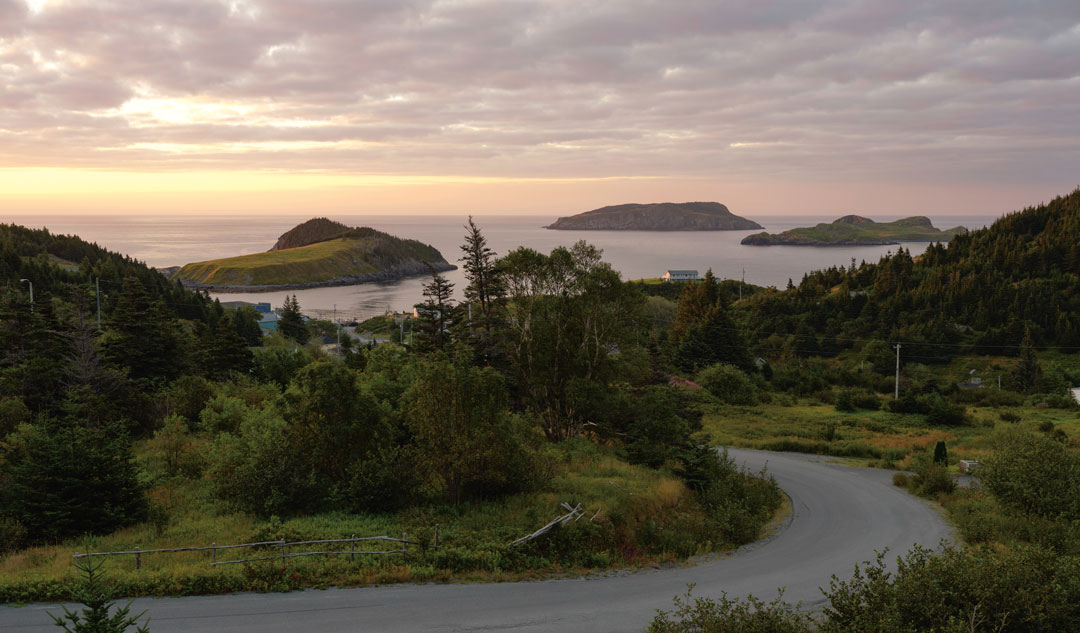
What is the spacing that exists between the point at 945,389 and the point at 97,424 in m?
77.0

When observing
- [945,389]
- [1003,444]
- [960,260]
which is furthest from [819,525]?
[960,260]

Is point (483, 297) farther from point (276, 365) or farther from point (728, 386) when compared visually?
point (728, 386)

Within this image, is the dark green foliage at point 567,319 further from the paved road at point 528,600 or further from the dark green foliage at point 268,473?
the dark green foliage at point 268,473

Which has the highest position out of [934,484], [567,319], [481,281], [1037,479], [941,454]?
[481,281]

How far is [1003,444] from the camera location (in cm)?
2566

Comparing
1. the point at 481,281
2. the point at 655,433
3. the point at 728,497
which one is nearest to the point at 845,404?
the point at 655,433

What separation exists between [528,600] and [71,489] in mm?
14501

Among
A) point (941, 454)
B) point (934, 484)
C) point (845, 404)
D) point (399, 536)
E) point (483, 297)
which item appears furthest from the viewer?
point (845, 404)

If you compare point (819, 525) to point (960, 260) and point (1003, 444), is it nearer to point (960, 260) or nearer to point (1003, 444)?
point (1003, 444)

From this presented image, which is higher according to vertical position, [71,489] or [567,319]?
[567,319]

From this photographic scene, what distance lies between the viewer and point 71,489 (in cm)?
1966

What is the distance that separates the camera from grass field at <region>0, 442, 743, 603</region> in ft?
50.4

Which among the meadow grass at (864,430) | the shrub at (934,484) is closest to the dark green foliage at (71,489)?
the shrub at (934,484)

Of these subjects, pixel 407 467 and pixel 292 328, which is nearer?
pixel 407 467
